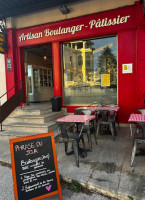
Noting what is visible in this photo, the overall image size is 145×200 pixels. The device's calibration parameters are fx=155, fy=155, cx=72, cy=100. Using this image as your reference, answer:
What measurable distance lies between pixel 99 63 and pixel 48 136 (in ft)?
15.6

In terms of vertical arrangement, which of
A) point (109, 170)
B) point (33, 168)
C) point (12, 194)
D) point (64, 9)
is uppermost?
point (64, 9)

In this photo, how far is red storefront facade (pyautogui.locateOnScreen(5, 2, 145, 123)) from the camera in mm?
5273

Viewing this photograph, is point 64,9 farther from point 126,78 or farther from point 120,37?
point 126,78

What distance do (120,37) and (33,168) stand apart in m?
5.25

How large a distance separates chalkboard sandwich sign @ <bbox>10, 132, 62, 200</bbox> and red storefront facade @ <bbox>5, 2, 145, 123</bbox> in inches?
163

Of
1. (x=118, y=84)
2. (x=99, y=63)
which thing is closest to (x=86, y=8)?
(x=99, y=63)

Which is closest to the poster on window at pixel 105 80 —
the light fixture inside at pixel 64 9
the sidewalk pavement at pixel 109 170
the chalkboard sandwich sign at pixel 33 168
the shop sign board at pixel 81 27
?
the shop sign board at pixel 81 27

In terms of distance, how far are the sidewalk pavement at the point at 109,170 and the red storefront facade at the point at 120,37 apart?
2069 millimetres

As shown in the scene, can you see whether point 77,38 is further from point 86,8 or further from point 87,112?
point 87,112

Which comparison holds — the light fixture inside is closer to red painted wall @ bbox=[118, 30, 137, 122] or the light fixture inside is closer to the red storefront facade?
the red storefront facade

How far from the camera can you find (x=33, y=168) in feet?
6.98

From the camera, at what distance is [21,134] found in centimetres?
473

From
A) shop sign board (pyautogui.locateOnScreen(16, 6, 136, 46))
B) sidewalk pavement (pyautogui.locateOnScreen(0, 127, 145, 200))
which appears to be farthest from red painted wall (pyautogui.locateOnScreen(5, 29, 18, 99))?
sidewalk pavement (pyautogui.locateOnScreen(0, 127, 145, 200))

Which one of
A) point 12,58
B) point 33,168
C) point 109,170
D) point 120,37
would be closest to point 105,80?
point 120,37
